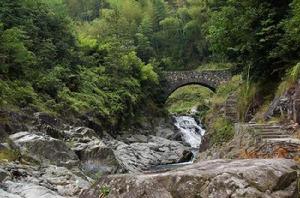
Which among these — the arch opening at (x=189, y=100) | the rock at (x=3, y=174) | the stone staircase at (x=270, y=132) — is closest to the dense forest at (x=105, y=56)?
the stone staircase at (x=270, y=132)

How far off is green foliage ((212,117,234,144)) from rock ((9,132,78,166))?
538 centimetres

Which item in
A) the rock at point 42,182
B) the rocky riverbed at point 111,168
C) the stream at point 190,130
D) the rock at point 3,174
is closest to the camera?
the rocky riverbed at point 111,168

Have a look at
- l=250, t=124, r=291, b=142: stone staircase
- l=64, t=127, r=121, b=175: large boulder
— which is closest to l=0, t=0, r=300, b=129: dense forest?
l=250, t=124, r=291, b=142: stone staircase

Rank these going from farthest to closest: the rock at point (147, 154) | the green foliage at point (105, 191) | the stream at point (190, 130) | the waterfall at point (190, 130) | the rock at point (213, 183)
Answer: the waterfall at point (190, 130) → the stream at point (190, 130) → the rock at point (147, 154) → the green foliage at point (105, 191) → the rock at point (213, 183)

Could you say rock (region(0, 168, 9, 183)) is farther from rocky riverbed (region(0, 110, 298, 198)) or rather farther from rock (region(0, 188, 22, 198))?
rock (region(0, 188, 22, 198))

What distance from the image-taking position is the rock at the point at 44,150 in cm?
1731

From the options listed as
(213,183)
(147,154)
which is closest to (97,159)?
(147,154)

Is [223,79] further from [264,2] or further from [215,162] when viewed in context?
[215,162]

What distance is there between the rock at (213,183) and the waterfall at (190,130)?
32.5 metres

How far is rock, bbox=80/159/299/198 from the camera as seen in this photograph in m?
5.97

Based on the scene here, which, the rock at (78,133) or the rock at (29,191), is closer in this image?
the rock at (29,191)

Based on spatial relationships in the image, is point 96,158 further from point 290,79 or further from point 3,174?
point 290,79

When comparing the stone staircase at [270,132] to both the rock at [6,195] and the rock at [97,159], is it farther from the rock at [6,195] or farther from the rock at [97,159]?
the rock at [97,159]

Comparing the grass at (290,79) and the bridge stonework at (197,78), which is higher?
the bridge stonework at (197,78)
